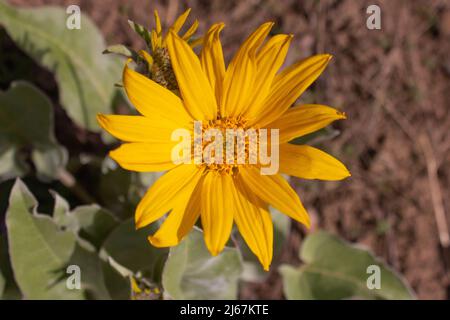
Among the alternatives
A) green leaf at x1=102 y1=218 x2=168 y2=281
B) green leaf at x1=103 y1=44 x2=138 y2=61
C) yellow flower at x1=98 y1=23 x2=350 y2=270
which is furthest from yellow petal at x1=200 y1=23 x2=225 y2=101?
green leaf at x1=102 y1=218 x2=168 y2=281

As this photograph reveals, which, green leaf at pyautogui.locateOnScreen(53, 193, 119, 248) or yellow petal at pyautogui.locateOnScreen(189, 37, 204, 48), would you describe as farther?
green leaf at pyautogui.locateOnScreen(53, 193, 119, 248)

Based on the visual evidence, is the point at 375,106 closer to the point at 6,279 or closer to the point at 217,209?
the point at 217,209

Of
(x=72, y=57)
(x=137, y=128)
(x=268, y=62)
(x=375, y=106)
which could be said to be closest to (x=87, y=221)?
(x=72, y=57)

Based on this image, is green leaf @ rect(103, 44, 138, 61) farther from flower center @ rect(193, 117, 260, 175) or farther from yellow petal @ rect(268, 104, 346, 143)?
yellow petal @ rect(268, 104, 346, 143)
